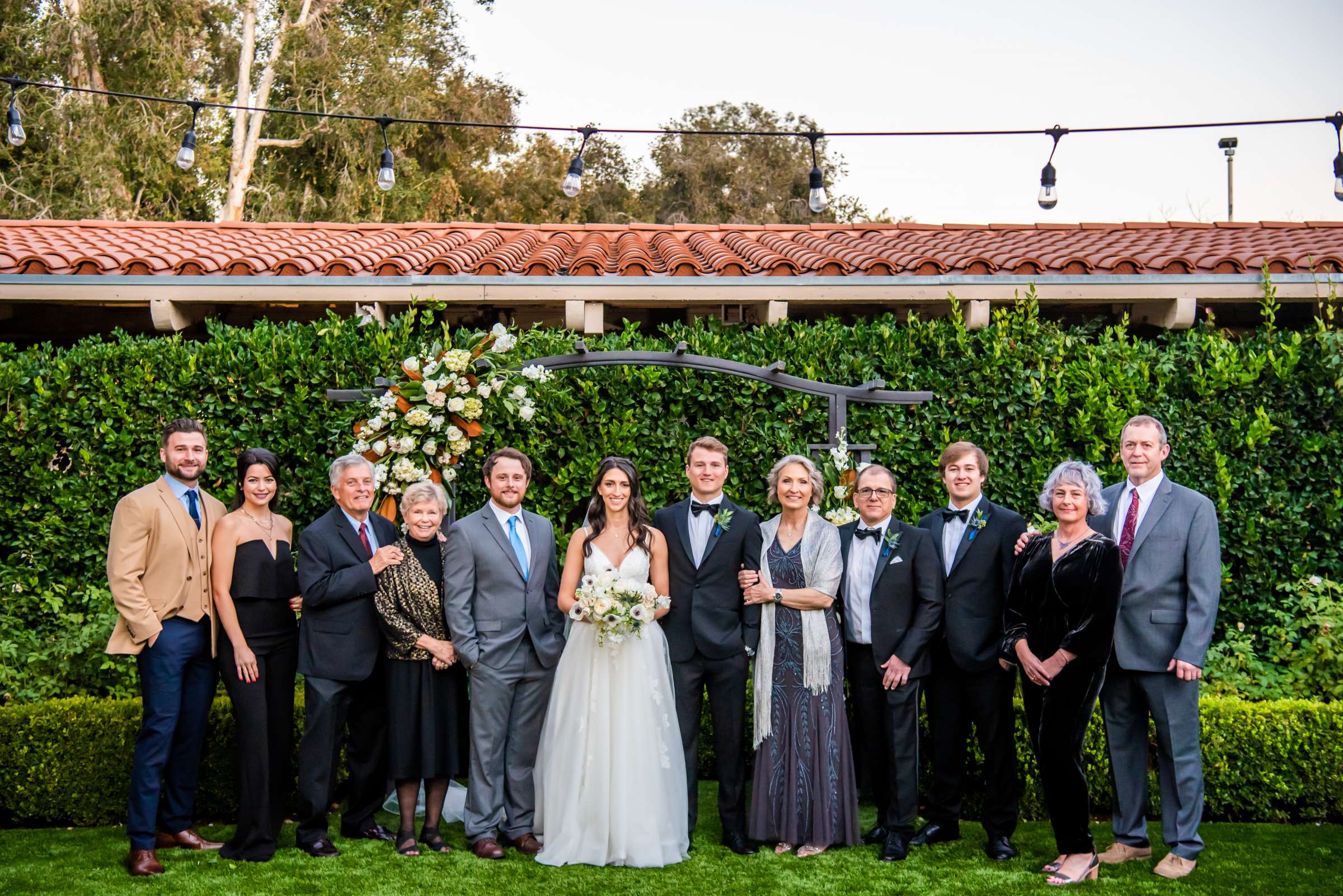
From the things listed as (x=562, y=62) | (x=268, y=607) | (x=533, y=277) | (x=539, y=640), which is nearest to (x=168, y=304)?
(x=533, y=277)

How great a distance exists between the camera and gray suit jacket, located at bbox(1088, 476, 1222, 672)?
15.7 ft

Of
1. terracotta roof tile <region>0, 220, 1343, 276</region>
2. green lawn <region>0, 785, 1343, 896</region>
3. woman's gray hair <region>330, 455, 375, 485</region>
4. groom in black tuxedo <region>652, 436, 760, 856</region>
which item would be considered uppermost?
terracotta roof tile <region>0, 220, 1343, 276</region>

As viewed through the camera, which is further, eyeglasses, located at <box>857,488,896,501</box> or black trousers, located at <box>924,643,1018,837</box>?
eyeglasses, located at <box>857,488,896,501</box>

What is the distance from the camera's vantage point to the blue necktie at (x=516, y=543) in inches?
205

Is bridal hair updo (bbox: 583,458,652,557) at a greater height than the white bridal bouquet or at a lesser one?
greater

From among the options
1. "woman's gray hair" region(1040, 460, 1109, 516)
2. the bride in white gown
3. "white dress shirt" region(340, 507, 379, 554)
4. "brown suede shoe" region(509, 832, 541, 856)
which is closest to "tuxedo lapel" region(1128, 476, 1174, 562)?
"woman's gray hair" region(1040, 460, 1109, 516)

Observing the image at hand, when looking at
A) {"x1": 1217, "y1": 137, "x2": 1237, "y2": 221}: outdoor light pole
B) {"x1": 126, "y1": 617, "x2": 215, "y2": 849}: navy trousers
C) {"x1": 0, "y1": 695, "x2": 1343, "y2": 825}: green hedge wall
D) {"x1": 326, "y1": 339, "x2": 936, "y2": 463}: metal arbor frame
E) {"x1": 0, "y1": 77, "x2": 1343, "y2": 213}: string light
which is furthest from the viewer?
{"x1": 1217, "y1": 137, "x2": 1237, "y2": 221}: outdoor light pole

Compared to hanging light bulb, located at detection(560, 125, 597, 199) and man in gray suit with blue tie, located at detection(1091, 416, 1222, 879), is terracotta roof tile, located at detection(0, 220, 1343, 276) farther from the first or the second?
man in gray suit with blue tie, located at detection(1091, 416, 1222, 879)

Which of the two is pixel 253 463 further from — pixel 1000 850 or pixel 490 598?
pixel 1000 850

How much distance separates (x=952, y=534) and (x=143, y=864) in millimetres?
4011

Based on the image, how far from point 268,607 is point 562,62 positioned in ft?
68.9

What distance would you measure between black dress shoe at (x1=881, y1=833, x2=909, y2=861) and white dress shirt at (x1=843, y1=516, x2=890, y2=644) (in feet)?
2.97

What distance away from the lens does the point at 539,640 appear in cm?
518

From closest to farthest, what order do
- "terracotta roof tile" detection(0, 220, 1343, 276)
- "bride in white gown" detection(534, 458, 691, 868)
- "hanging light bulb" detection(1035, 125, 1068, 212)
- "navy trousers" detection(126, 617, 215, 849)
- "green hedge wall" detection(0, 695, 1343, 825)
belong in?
"navy trousers" detection(126, 617, 215, 849), "bride in white gown" detection(534, 458, 691, 868), "green hedge wall" detection(0, 695, 1343, 825), "terracotta roof tile" detection(0, 220, 1343, 276), "hanging light bulb" detection(1035, 125, 1068, 212)
